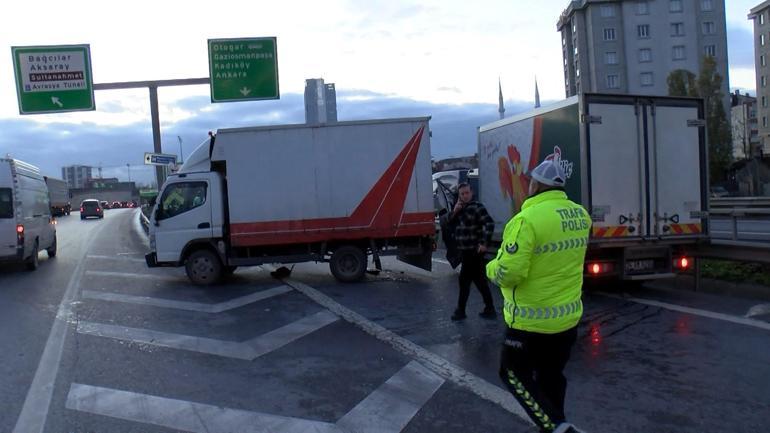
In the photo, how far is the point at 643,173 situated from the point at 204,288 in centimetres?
772

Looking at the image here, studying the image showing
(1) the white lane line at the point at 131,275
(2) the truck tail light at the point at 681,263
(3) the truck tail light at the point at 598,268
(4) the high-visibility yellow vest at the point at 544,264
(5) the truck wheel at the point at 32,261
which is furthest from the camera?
(5) the truck wheel at the point at 32,261

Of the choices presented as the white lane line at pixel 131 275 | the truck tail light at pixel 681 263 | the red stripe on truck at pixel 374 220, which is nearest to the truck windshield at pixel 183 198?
the red stripe on truck at pixel 374 220

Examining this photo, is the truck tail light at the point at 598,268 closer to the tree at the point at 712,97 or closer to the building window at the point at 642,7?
the tree at the point at 712,97

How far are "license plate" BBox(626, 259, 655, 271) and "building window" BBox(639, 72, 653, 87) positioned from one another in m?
60.3

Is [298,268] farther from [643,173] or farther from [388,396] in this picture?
[388,396]

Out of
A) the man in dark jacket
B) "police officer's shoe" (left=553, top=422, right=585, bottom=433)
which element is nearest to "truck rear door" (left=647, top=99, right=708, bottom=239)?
the man in dark jacket

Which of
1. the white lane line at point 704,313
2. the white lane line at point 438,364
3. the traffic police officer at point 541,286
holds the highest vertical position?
the traffic police officer at point 541,286

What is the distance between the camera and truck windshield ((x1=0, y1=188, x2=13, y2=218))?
1382cm

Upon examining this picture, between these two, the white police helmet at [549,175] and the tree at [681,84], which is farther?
the tree at [681,84]

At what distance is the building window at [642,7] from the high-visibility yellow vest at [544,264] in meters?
67.7

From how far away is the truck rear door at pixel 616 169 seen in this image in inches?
349

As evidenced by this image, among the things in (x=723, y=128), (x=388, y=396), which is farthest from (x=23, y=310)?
(x=723, y=128)

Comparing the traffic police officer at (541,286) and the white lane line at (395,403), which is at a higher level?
the traffic police officer at (541,286)

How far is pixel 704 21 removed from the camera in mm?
62281
